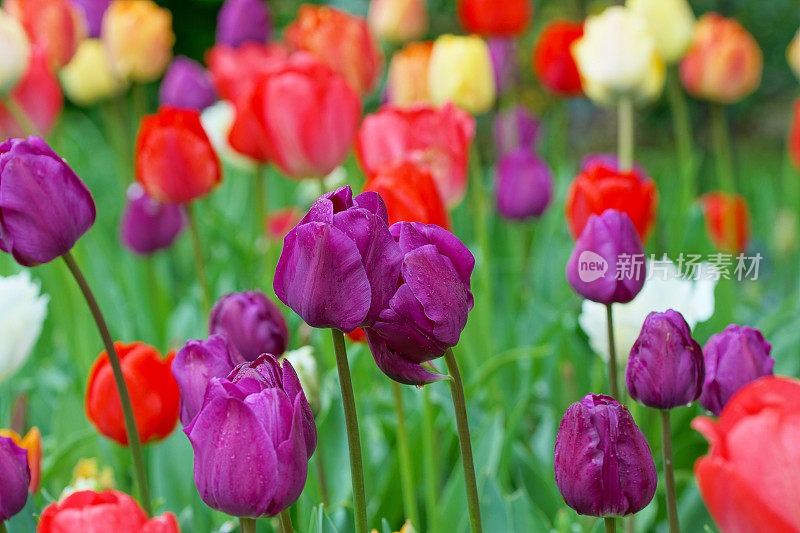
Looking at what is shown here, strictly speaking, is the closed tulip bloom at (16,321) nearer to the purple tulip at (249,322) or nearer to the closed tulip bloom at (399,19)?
the purple tulip at (249,322)

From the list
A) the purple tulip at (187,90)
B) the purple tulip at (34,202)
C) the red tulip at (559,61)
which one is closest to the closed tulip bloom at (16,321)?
the purple tulip at (34,202)

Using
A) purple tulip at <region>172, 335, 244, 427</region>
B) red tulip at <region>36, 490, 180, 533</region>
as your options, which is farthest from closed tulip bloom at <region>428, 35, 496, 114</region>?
red tulip at <region>36, 490, 180, 533</region>

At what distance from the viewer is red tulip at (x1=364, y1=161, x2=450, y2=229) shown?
0.79m

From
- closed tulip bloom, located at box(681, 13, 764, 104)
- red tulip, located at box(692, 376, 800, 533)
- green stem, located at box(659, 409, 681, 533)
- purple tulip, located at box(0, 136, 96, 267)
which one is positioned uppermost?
closed tulip bloom, located at box(681, 13, 764, 104)

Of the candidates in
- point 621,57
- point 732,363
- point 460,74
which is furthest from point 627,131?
point 732,363

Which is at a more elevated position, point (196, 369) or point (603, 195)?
point (603, 195)

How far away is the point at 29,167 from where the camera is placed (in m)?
0.58

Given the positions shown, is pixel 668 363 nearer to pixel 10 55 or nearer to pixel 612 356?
pixel 612 356

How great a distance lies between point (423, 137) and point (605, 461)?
0.66 metres

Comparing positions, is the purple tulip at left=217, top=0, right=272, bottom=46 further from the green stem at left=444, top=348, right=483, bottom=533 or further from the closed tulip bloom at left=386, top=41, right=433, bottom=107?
the green stem at left=444, top=348, right=483, bottom=533

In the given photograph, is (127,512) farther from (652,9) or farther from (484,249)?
(652,9)

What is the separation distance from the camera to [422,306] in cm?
46

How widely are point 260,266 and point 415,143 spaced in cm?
72

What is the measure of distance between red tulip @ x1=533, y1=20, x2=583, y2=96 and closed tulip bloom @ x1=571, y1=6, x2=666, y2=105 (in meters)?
0.54
